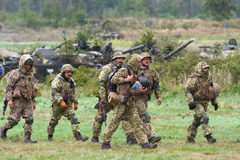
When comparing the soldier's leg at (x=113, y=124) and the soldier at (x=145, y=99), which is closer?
the soldier's leg at (x=113, y=124)

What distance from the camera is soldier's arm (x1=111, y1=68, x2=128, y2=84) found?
974cm

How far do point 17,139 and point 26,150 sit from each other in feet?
5.94

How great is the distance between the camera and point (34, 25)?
6469cm

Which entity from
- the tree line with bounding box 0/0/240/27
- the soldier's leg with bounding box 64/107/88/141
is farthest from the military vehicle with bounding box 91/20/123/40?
the soldier's leg with bounding box 64/107/88/141

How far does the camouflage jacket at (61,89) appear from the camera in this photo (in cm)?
1109

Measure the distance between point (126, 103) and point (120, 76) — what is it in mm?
564

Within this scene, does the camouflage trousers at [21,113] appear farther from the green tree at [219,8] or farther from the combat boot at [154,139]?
the green tree at [219,8]

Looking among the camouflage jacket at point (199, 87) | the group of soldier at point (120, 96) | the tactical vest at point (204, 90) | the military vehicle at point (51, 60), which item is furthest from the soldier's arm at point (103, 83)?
the military vehicle at point (51, 60)

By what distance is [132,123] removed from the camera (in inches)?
391

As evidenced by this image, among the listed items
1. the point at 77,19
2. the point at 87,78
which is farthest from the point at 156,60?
the point at 77,19

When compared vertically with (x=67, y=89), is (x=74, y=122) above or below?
below

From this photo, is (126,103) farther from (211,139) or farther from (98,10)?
(98,10)

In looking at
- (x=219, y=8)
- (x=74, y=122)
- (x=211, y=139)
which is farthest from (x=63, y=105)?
(x=219, y=8)

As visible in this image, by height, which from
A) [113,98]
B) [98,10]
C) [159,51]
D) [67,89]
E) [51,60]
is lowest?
[113,98]
